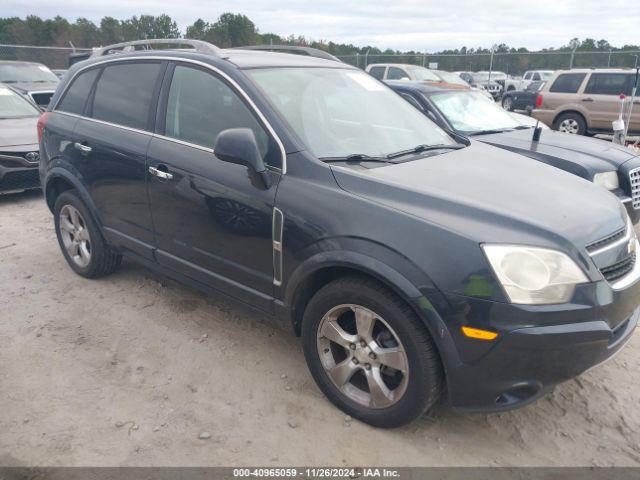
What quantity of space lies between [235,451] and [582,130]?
11757 millimetres

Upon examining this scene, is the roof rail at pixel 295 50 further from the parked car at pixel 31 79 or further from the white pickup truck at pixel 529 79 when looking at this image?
the white pickup truck at pixel 529 79

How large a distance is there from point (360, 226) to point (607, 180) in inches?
149

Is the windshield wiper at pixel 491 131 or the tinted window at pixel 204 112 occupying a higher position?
the tinted window at pixel 204 112

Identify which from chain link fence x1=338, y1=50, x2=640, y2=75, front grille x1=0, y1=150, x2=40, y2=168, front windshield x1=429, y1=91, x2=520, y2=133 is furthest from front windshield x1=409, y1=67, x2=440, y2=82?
front grille x1=0, y1=150, x2=40, y2=168

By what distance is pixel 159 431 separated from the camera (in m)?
2.69

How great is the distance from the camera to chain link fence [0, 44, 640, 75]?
65.3 feet

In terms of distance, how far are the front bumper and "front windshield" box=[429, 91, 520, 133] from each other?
161 inches

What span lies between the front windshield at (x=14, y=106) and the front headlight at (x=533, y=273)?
7.76 m

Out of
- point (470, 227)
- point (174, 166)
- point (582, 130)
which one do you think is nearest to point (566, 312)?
point (470, 227)

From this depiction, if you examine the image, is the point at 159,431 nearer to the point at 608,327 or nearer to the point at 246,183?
the point at 246,183

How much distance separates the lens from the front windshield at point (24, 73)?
12472 millimetres

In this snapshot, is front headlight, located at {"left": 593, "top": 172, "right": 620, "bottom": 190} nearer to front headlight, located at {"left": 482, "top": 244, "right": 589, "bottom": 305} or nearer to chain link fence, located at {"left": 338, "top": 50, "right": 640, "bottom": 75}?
front headlight, located at {"left": 482, "top": 244, "right": 589, "bottom": 305}

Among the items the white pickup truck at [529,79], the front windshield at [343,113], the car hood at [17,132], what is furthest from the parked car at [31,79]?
the white pickup truck at [529,79]

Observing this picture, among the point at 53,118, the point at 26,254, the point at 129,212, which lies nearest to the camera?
the point at 129,212
